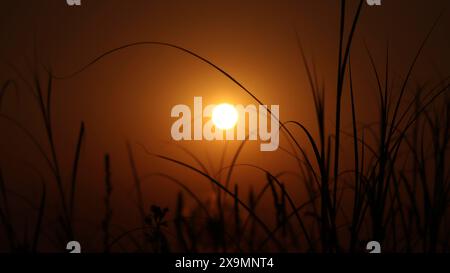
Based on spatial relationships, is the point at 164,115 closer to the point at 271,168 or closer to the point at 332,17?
the point at 271,168

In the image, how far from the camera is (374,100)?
1163mm

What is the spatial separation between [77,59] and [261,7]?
59cm

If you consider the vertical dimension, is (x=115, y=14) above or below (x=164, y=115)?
above

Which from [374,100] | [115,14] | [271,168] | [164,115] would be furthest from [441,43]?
[115,14]

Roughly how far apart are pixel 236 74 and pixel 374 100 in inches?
16.9

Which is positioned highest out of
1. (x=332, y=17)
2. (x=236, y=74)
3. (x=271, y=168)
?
(x=332, y=17)
